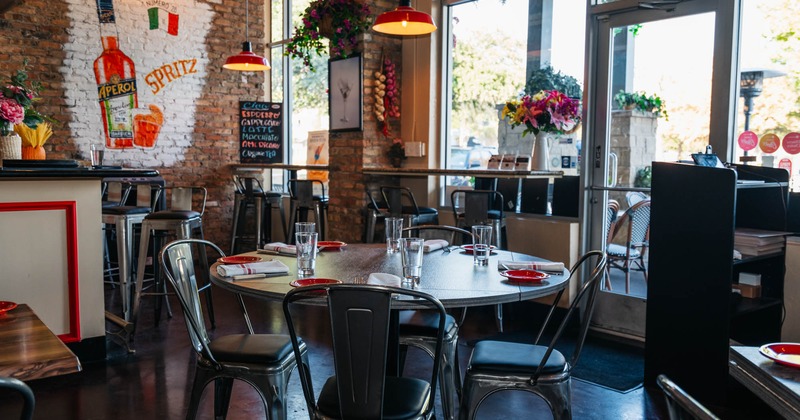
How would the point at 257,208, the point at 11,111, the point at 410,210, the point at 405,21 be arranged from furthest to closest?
the point at 257,208 → the point at 410,210 → the point at 405,21 → the point at 11,111

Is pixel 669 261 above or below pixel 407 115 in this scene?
below

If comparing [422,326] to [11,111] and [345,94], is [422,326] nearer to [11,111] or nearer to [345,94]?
[11,111]

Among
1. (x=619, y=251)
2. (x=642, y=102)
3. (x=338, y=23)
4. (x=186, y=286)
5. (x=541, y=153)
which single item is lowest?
(x=619, y=251)

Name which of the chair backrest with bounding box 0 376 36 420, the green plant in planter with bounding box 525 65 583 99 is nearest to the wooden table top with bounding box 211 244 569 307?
the chair backrest with bounding box 0 376 36 420

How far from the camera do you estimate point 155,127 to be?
23.3 ft

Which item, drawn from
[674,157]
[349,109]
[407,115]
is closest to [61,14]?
[349,109]

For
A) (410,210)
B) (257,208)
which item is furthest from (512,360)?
(257,208)

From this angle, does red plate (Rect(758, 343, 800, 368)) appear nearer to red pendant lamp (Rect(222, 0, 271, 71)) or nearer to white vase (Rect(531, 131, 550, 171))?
white vase (Rect(531, 131, 550, 171))

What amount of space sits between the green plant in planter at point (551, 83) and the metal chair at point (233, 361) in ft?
9.73

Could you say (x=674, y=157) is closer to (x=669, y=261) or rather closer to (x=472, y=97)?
(x=669, y=261)

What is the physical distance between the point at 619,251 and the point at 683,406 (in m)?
3.50

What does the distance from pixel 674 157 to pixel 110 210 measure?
3600 millimetres

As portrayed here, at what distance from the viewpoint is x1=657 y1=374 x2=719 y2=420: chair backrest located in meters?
0.96

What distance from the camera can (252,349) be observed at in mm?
2322
